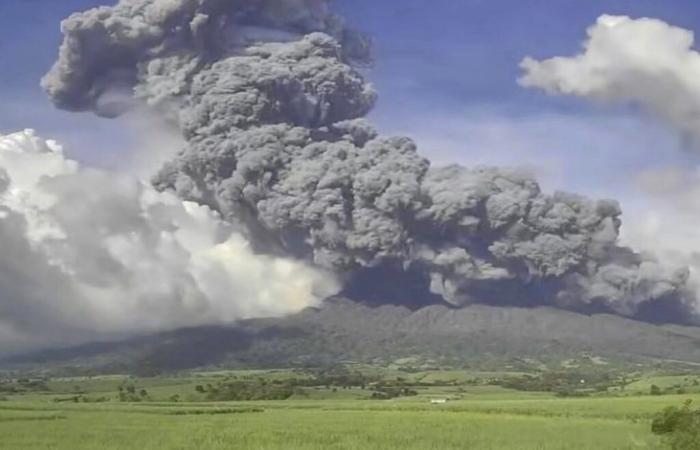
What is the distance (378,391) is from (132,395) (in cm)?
2640

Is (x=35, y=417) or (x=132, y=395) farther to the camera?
(x=132, y=395)

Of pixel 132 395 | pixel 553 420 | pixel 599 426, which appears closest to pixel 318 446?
pixel 599 426

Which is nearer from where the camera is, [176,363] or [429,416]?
[429,416]

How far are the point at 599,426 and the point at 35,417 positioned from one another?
26392 mm

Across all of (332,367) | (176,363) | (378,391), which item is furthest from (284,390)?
(176,363)

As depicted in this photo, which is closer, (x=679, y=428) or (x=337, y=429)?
(x=679, y=428)

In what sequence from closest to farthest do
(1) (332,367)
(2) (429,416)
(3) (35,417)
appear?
(3) (35,417)
(2) (429,416)
(1) (332,367)

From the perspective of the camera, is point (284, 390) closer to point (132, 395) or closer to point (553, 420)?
point (132, 395)

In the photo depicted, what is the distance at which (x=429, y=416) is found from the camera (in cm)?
5303

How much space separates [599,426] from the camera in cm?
4506

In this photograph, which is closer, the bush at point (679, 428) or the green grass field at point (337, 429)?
the bush at point (679, 428)

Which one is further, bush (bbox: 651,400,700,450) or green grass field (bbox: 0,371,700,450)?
green grass field (bbox: 0,371,700,450)

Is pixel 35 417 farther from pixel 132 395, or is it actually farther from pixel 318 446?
pixel 132 395

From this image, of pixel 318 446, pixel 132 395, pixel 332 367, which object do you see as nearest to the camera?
pixel 318 446
